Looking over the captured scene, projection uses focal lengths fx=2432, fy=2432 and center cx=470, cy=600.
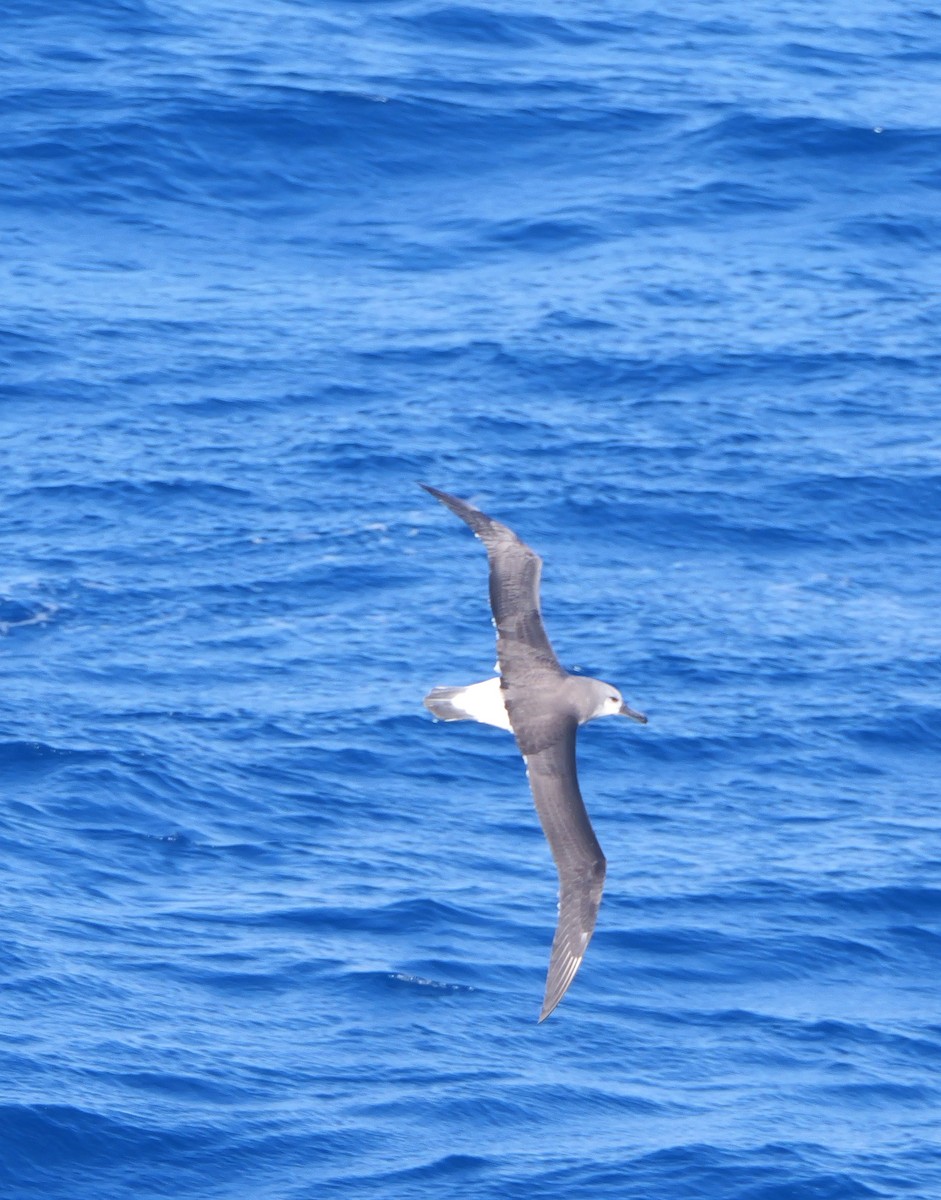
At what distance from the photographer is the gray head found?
1939 cm

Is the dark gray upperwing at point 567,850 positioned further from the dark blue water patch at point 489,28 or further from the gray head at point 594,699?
the dark blue water patch at point 489,28

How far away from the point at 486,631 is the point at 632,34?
2088cm

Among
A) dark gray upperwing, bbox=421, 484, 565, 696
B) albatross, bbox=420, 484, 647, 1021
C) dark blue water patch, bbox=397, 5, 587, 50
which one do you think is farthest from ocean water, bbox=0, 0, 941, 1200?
dark gray upperwing, bbox=421, 484, 565, 696

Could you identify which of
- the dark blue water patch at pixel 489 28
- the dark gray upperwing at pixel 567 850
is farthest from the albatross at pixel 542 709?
the dark blue water patch at pixel 489 28

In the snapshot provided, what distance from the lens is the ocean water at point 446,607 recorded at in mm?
27234

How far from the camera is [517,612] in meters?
19.7

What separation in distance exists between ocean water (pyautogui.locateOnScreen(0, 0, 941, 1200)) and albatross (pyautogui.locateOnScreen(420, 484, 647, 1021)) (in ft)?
26.2

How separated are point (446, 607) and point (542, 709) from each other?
14.3m

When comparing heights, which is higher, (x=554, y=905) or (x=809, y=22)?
(x=809, y=22)

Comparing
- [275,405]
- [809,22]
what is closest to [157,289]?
[275,405]

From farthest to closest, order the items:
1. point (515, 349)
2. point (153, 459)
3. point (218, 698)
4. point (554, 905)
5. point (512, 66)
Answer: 1. point (512, 66)
2. point (515, 349)
3. point (153, 459)
4. point (218, 698)
5. point (554, 905)

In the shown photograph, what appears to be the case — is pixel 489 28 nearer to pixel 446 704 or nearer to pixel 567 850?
pixel 446 704

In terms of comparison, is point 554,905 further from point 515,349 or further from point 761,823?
point 515,349

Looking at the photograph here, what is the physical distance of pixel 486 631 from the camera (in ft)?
109
